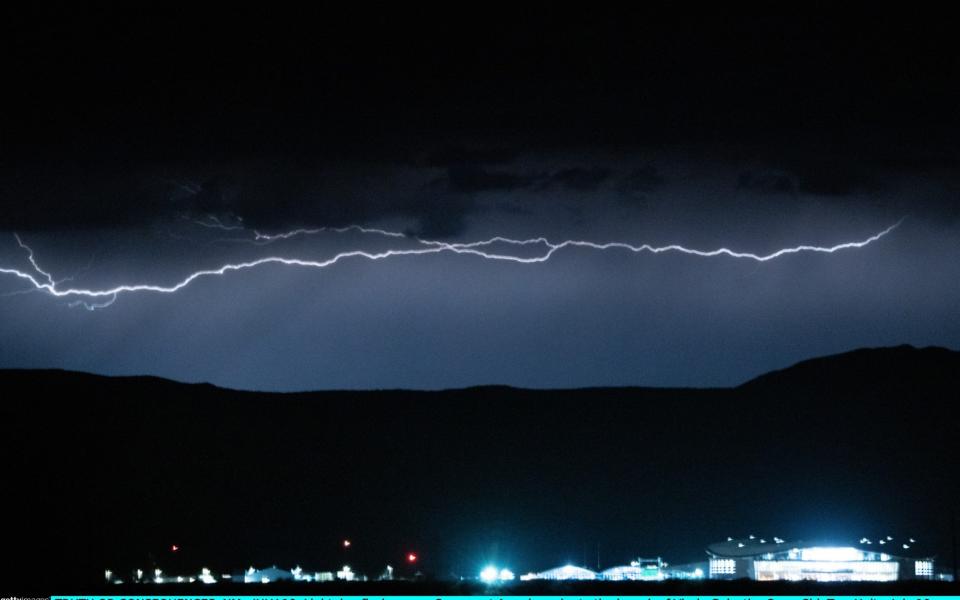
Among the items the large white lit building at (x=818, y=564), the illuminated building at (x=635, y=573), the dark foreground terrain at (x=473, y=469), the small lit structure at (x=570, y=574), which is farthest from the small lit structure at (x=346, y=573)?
the large white lit building at (x=818, y=564)

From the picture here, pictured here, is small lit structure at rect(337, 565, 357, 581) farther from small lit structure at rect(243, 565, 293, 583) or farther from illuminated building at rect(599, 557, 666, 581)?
illuminated building at rect(599, 557, 666, 581)

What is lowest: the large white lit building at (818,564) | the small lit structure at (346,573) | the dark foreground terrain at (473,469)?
the small lit structure at (346,573)

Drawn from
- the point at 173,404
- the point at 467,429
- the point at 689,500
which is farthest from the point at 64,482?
the point at 689,500

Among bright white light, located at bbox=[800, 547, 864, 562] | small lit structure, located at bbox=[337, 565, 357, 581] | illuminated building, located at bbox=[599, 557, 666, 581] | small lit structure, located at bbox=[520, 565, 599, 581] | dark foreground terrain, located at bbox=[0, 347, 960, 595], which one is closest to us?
bright white light, located at bbox=[800, 547, 864, 562]

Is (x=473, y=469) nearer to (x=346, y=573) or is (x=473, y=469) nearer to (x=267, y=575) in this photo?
(x=346, y=573)

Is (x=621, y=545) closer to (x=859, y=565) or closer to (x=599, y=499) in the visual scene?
(x=599, y=499)

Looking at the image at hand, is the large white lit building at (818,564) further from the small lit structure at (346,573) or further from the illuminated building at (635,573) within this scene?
the small lit structure at (346,573)

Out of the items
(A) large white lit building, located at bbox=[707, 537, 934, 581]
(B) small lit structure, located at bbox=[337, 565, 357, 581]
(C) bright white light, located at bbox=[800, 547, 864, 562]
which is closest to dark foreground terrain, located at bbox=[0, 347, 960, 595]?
(B) small lit structure, located at bbox=[337, 565, 357, 581]

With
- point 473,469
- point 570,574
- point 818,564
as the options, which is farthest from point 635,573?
point 473,469
